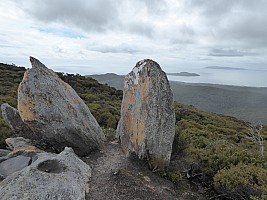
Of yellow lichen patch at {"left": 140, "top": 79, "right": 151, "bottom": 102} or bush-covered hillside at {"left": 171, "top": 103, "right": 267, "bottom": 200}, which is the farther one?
yellow lichen patch at {"left": 140, "top": 79, "right": 151, "bottom": 102}

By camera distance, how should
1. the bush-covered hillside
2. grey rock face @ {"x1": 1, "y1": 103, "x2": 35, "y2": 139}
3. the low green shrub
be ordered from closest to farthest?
the low green shrub < the bush-covered hillside < grey rock face @ {"x1": 1, "y1": 103, "x2": 35, "y2": 139}

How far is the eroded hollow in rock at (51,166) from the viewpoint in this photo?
23.6ft

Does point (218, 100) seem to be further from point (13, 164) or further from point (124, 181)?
point (13, 164)

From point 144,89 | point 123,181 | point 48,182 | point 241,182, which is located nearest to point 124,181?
point 123,181

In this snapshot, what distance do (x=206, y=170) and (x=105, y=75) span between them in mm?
115063

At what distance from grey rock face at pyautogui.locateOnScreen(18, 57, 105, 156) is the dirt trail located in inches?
33.0

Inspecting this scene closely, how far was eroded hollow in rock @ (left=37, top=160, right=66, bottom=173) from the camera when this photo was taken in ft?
23.6

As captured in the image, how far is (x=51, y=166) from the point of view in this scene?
741 cm

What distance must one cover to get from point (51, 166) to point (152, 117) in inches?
139

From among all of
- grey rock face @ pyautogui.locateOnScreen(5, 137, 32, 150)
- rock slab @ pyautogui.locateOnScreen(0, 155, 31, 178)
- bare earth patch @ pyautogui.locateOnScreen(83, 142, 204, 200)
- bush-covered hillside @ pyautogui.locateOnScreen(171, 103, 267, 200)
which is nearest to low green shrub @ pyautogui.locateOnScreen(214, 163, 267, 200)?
bush-covered hillside @ pyautogui.locateOnScreen(171, 103, 267, 200)

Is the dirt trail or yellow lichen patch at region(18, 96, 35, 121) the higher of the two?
yellow lichen patch at region(18, 96, 35, 121)

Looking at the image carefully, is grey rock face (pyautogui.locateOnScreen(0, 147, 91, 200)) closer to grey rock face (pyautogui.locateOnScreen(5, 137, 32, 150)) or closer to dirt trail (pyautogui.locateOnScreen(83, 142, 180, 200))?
dirt trail (pyautogui.locateOnScreen(83, 142, 180, 200))

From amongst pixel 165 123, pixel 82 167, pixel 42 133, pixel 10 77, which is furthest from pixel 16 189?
pixel 10 77

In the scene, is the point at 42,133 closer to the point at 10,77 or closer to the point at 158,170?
the point at 158,170
